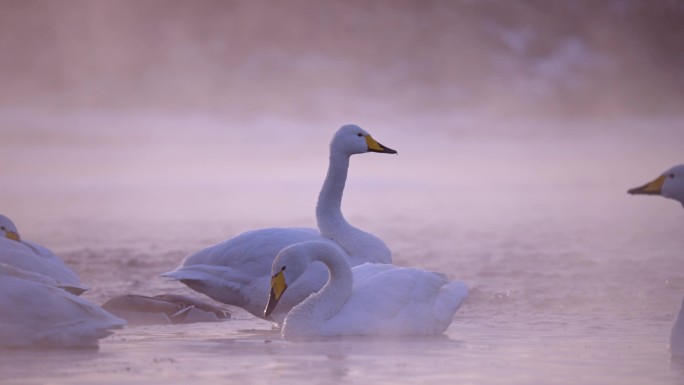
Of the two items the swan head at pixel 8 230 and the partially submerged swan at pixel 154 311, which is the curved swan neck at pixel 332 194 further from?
the swan head at pixel 8 230

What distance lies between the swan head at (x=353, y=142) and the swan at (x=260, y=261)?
0.05 meters

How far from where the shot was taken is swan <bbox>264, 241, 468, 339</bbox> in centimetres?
888

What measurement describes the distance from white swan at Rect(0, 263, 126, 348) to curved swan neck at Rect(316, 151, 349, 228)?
3260mm

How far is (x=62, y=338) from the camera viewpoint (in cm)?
806

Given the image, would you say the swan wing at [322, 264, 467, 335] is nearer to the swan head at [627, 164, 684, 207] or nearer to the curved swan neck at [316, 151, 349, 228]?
the curved swan neck at [316, 151, 349, 228]

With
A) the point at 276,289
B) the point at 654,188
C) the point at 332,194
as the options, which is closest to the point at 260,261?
the point at 332,194

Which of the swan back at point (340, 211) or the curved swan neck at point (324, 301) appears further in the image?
the swan back at point (340, 211)

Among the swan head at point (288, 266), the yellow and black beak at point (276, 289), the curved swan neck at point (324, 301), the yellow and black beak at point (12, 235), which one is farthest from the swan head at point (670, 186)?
the yellow and black beak at point (12, 235)

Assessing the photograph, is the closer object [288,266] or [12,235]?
[288,266]

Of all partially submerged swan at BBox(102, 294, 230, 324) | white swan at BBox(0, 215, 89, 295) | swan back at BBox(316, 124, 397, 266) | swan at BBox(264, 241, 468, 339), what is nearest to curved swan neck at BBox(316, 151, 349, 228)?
swan back at BBox(316, 124, 397, 266)

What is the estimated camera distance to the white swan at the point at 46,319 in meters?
8.05

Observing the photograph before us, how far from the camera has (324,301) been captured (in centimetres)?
893

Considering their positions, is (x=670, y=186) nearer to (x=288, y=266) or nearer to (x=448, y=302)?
(x=448, y=302)

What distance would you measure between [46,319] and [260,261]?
2.48 metres
